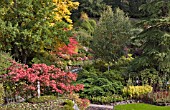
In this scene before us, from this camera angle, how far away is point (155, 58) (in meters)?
17.1

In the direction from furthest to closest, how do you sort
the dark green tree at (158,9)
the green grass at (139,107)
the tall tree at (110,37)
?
the tall tree at (110,37) → the dark green tree at (158,9) → the green grass at (139,107)

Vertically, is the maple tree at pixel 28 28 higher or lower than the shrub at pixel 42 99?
higher

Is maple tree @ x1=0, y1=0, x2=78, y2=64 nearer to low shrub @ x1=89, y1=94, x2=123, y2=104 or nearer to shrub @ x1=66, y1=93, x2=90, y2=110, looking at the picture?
low shrub @ x1=89, y1=94, x2=123, y2=104

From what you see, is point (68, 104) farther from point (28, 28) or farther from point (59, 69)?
point (28, 28)

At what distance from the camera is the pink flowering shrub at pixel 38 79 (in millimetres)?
12484

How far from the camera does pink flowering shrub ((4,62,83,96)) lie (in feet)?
41.0

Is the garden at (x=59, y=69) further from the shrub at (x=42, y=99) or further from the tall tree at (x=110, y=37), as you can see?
the tall tree at (x=110, y=37)

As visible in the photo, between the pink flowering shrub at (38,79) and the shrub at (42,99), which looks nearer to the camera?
the shrub at (42,99)

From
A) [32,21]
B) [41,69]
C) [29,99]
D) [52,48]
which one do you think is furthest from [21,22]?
[29,99]

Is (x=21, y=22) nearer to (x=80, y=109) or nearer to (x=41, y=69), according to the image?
(x=41, y=69)

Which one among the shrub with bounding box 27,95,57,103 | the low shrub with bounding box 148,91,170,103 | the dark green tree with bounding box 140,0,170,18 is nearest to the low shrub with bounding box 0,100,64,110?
the shrub with bounding box 27,95,57,103

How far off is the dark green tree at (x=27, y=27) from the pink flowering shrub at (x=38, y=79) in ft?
10.2

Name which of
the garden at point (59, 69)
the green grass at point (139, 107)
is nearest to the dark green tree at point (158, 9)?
the garden at point (59, 69)

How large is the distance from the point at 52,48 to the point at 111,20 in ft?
18.5
